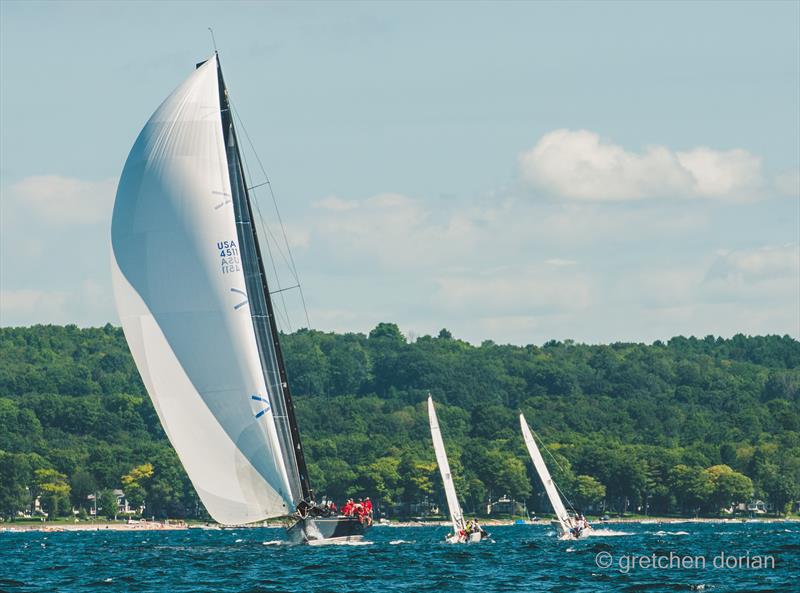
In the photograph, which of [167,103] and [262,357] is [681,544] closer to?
[262,357]

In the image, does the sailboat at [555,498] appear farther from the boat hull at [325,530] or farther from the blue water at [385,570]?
the boat hull at [325,530]

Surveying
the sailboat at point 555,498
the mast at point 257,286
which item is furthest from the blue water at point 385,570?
the sailboat at point 555,498

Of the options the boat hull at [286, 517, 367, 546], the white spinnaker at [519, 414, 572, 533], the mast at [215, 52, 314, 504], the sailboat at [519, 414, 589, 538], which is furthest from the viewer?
the sailboat at [519, 414, 589, 538]

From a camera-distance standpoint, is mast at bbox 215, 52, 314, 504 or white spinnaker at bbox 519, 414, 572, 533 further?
white spinnaker at bbox 519, 414, 572, 533

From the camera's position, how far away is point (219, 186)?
72062 millimetres

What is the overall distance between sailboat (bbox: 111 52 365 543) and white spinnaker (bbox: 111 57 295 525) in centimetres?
4

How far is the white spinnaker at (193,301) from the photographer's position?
7050 centimetres

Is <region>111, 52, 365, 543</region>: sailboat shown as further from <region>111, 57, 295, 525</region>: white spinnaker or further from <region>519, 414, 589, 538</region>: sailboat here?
<region>519, 414, 589, 538</region>: sailboat

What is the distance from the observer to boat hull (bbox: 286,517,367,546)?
7606 cm

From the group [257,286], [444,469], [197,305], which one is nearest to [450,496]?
[444,469]

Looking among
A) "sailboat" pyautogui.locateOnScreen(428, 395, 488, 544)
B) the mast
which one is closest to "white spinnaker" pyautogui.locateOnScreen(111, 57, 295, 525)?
the mast

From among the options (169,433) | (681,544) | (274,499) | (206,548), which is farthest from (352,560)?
(681,544)

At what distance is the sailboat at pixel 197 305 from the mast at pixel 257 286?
503mm

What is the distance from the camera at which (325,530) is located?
251ft
